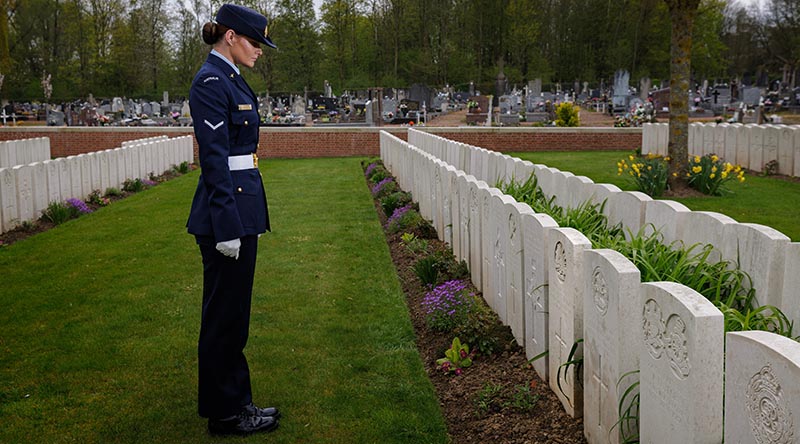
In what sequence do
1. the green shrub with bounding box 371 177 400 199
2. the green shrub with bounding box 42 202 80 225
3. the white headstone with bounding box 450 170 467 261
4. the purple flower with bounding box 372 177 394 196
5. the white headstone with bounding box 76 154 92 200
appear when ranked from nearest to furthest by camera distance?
1. the white headstone with bounding box 450 170 467 261
2. the green shrub with bounding box 42 202 80 225
3. the white headstone with bounding box 76 154 92 200
4. the green shrub with bounding box 371 177 400 199
5. the purple flower with bounding box 372 177 394 196

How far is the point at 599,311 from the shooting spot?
354 centimetres

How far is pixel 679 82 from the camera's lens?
12.3 meters

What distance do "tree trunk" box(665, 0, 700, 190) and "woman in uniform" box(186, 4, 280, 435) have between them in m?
9.70

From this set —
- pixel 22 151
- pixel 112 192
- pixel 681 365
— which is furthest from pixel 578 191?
pixel 22 151

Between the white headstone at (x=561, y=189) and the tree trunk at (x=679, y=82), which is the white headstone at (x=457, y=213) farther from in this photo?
the tree trunk at (x=679, y=82)

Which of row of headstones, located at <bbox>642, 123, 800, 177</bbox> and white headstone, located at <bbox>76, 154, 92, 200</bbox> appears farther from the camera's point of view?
row of headstones, located at <bbox>642, 123, 800, 177</bbox>

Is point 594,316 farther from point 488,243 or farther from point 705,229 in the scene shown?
point 488,243

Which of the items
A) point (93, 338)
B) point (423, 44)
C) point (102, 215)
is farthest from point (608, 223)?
point (423, 44)

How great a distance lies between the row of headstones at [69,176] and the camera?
10367 millimetres

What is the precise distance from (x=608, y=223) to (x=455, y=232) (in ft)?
7.89

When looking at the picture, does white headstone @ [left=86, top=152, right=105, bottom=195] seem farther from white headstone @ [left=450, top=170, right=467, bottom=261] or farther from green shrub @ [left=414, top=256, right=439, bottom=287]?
green shrub @ [left=414, top=256, right=439, bottom=287]

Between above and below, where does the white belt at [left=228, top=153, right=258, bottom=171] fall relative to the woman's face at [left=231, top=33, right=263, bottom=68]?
below

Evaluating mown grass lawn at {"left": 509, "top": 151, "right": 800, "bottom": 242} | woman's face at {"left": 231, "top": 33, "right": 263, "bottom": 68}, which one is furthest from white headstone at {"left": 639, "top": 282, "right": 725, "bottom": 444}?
mown grass lawn at {"left": 509, "top": 151, "right": 800, "bottom": 242}

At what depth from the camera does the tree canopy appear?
57.1 meters
